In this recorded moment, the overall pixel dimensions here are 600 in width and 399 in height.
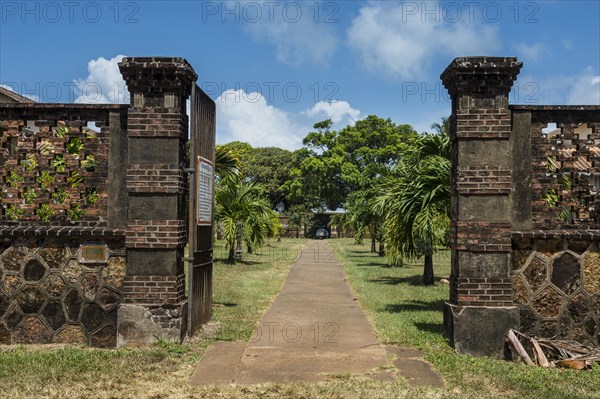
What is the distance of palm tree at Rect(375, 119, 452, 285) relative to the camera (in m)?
11.4

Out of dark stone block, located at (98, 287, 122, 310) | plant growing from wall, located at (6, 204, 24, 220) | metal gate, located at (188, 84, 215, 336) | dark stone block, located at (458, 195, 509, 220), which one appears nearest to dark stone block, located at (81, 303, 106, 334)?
dark stone block, located at (98, 287, 122, 310)

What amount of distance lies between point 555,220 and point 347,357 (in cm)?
328

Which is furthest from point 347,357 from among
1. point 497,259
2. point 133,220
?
point 133,220

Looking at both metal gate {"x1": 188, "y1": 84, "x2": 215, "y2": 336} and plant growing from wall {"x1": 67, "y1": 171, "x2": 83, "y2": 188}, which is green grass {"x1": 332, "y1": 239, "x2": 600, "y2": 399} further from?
plant growing from wall {"x1": 67, "y1": 171, "x2": 83, "y2": 188}

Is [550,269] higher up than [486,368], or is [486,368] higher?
[550,269]

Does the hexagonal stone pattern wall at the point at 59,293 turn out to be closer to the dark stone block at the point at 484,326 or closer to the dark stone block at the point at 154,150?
the dark stone block at the point at 154,150

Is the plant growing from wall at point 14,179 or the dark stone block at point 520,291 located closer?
the dark stone block at point 520,291

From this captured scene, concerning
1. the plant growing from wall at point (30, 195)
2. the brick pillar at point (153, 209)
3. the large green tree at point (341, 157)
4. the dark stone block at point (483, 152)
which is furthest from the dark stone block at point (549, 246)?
the large green tree at point (341, 157)

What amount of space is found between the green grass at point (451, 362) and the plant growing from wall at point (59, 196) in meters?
4.87

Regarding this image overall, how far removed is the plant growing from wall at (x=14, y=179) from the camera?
826 cm

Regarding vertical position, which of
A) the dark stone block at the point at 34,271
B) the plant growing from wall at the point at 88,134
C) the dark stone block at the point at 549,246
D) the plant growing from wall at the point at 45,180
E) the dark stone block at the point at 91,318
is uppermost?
the plant growing from wall at the point at 88,134

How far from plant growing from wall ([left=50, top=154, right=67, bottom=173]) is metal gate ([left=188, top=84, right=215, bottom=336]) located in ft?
5.87

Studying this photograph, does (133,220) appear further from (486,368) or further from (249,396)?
(486,368)

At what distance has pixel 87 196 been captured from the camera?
26.9 ft
